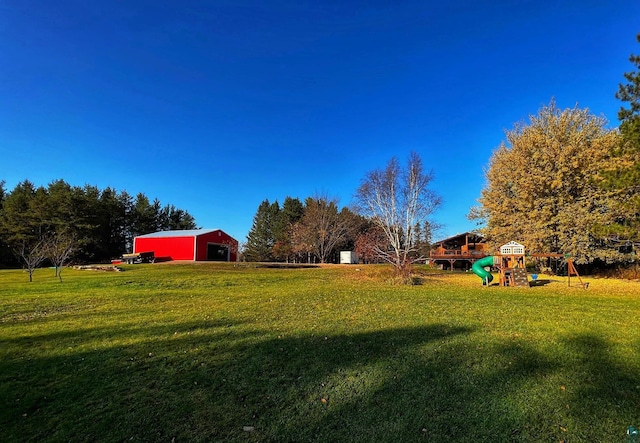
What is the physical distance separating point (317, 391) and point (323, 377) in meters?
0.35

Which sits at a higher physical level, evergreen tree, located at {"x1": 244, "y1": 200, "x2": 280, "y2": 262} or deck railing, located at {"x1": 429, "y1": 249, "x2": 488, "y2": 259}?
evergreen tree, located at {"x1": 244, "y1": 200, "x2": 280, "y2": 262}

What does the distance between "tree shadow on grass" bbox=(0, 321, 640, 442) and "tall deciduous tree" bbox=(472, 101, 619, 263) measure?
18.5 m

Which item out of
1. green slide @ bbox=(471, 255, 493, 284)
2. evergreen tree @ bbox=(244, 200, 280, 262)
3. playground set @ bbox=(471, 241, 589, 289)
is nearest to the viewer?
playground set @ bbox=(471, 241, 589, 289)

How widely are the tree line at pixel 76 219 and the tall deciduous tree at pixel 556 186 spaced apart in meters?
37.5

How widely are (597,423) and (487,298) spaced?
812cm

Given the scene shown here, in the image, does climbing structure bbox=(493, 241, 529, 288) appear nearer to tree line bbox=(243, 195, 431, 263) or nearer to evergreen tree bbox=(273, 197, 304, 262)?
tree line bbox=(243, 195, 431, 263)

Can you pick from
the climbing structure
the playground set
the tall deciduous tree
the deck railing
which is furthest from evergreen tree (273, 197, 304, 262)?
the climbing structure

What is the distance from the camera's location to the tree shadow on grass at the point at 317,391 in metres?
3.11

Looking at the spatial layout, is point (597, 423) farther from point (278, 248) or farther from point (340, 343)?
point (278, 248)

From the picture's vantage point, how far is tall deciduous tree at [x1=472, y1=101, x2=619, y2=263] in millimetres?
20109

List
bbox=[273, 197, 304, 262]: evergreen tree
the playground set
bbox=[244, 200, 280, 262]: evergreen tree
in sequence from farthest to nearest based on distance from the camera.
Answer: bbox=[244, 200, 280, 262]: evergreen tree → bbox=[273, 197, 304, 262]: evergreen tree → the playground set

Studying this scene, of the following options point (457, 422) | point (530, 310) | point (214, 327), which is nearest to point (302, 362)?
point (457, 422)

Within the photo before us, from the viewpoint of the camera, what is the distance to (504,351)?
4.88m

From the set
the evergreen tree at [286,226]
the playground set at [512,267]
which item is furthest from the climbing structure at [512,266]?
the evergreen tree at [286,226]
